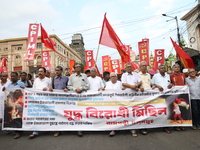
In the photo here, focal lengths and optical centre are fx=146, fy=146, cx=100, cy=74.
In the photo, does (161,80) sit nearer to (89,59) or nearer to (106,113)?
(106,113)

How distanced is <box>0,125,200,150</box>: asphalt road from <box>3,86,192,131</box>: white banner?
0.67 feet

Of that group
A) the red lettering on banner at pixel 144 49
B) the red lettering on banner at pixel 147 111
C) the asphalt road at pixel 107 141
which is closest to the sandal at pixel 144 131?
the asphalt road at pixel 107 141

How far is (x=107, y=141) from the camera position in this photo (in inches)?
127

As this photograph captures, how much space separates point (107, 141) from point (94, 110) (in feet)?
2.80

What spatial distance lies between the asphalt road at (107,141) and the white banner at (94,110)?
20 centimetres

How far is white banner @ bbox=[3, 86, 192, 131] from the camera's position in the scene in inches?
146

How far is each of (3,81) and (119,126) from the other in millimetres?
3590

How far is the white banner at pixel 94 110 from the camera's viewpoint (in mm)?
3713

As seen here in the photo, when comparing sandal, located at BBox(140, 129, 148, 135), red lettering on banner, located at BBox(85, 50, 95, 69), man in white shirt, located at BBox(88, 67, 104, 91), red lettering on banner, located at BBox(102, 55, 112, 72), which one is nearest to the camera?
sandal, located at BBox(140, 129, 148, 135)

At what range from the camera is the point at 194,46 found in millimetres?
18094

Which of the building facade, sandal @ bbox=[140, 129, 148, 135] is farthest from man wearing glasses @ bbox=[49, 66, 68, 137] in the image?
the building facade

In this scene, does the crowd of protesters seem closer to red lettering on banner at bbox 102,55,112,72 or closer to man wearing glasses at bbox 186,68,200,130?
man wearing glasses at bbox 186,68,200,130

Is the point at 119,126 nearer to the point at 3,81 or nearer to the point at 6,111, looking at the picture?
the point at 6,111

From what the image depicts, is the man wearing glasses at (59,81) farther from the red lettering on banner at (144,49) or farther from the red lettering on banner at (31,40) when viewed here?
the red lettering on banner at (144,49)
